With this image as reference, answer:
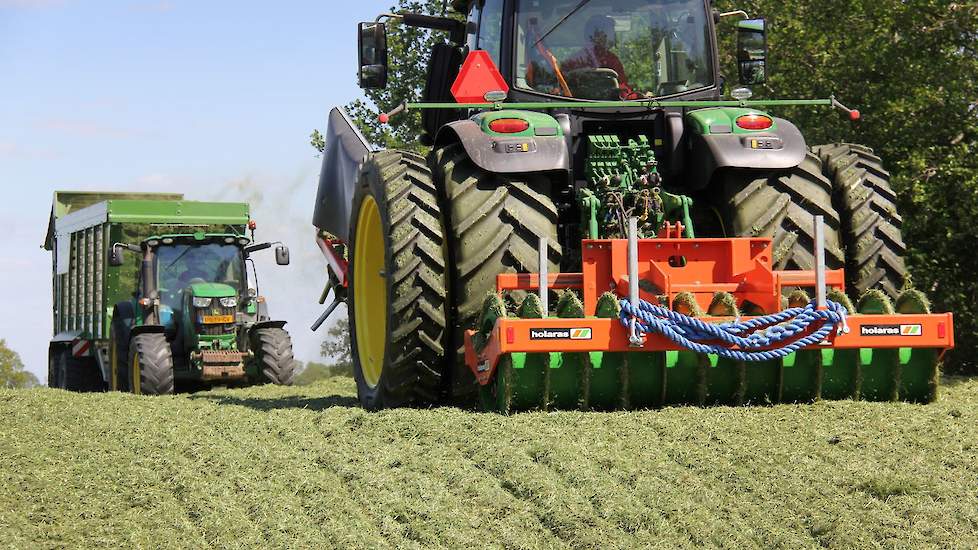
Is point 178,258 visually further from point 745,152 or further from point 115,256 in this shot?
point 745,152

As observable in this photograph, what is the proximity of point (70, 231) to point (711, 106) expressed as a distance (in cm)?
1229

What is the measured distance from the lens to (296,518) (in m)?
5.16

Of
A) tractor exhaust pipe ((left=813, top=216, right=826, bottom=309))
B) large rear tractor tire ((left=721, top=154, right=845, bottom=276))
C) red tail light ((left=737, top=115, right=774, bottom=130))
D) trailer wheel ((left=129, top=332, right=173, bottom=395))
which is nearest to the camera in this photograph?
tractor exhaust pipe ((left=813, top=216, right=826, bottom=309))

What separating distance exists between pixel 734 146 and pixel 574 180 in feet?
3.19

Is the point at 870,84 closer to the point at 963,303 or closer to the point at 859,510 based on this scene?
the point at 963,303

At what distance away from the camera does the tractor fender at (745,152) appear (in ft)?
24.7

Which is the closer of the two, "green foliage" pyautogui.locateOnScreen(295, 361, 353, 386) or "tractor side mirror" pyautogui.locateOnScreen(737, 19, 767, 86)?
"tractor side mirror" pyautogui.locateOnScreen(737, 19, 767, 86)

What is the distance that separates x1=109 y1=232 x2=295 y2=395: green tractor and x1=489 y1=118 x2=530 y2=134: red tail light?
717cm

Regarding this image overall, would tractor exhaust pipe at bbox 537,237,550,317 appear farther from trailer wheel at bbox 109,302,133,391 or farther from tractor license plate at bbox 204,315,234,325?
trailer wheel at bbox 109,302,133,391

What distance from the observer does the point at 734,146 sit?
7562 mm

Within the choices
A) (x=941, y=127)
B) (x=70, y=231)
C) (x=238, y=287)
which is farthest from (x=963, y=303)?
(x=70, y=231)

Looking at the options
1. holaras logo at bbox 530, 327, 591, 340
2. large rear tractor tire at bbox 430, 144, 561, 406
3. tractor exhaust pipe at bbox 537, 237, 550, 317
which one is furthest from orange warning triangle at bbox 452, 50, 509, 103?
holaras logo at bbox 530, 327, 591, 340

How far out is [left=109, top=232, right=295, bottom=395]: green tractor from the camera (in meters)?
13.9

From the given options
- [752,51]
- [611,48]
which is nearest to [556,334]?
[611,48]
